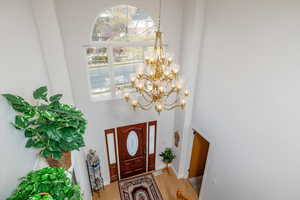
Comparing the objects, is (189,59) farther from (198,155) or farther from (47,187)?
(47,187)

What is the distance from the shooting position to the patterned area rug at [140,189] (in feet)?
17.3

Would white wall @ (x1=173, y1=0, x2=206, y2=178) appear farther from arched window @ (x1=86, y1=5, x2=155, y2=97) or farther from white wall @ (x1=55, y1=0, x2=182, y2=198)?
arched window @ (x1=86, y1=5, x2=155, y2=97)

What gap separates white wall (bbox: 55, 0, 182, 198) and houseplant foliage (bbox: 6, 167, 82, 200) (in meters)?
2.89

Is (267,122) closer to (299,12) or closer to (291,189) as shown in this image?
(291,189)

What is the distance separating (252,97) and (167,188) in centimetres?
409

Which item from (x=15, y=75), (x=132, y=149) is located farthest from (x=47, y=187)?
(x=132, y=149)

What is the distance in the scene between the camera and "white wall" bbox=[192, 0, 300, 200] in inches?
97.1

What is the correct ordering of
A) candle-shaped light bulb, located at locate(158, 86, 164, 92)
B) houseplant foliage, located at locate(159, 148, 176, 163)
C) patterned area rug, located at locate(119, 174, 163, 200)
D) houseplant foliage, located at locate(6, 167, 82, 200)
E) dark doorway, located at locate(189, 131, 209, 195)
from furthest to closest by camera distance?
houseplant foliage, located at locate(159, 148, 176, 163), dark doorway, located at locate(189, 131, 209, 195), patterned area rug, located at locate(119, 174, 163, 200), candle-shaped light bulb, located at locate(158, 86, 164, 92), houseplant foliage, located at locate(6, 167, 82, 200)

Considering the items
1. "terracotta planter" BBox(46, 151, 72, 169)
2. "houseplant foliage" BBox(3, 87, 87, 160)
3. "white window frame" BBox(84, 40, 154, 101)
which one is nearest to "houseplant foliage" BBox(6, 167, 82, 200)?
"houseplant foliage" BBox(3, 87, 87, 160)

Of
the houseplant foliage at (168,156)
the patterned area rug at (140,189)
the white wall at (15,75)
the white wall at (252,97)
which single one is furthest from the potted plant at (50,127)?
the houseplant foliage at (168,156)

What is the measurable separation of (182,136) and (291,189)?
2.90 m

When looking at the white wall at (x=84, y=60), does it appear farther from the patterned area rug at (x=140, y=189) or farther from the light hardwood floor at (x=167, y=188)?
the patterned area rug at (x=140, y=189)

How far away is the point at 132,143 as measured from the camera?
555 cm

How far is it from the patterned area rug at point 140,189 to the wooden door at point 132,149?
250 mm
